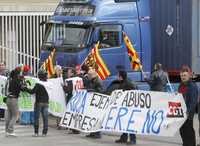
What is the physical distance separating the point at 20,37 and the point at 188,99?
15.7m

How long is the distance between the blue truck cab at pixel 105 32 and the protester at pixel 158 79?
0.81m

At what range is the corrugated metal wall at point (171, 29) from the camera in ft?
67.1

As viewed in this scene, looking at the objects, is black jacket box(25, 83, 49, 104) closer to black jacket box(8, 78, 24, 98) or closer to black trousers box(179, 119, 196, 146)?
black jacket box(8, 78, 24, 98)

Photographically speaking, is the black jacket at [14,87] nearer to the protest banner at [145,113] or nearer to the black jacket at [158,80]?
the protest banner at [145,113]

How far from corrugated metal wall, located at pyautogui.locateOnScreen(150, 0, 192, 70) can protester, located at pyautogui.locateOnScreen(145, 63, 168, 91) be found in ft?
4.56

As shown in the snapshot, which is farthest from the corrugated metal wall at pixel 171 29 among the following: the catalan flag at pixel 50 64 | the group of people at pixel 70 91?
the group of people at pixel 70 91

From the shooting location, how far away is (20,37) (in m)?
26.7

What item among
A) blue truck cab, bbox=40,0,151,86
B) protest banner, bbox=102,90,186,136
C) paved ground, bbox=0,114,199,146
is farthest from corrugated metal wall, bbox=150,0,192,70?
protest banner, bbox=102,90,186,136

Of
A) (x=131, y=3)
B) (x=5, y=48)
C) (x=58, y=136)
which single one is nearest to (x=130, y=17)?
(x=131, y=3)

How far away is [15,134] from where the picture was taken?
16.0 meters

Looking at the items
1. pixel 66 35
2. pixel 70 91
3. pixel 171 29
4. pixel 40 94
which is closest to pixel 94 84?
pixel 40 94

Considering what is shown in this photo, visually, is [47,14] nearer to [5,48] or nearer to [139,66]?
[5,48]

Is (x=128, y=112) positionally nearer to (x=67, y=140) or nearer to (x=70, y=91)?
(x=67, y=140)

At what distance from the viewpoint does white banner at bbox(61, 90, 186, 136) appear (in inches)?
512
